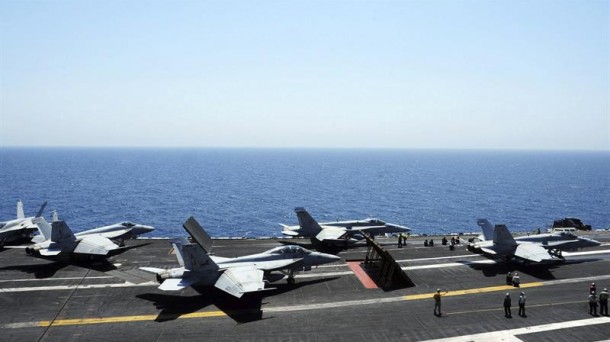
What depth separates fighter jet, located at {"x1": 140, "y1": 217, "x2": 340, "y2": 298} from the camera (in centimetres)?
2833

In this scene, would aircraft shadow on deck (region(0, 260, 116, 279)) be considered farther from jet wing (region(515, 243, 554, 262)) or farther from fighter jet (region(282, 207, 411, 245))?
jet wing (region(515, 243, 554, 262))

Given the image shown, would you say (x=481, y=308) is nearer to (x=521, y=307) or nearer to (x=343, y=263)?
(x=521, y=307)

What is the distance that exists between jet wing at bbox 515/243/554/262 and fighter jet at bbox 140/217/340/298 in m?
18.3

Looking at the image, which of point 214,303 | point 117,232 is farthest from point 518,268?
point 117,232

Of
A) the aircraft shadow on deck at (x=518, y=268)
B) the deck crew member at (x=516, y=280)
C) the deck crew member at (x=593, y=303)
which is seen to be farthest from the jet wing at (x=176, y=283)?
the deck crew member at (x=593, y=303)

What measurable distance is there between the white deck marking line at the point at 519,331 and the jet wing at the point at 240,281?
11902mm

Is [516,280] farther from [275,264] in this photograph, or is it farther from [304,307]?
[275,264]

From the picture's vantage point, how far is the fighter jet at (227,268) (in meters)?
28.3

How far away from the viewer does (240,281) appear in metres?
28.6

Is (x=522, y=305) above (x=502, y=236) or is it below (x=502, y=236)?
below

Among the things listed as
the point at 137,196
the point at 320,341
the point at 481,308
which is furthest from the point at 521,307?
the point at 137,196

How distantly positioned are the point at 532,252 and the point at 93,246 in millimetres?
39571

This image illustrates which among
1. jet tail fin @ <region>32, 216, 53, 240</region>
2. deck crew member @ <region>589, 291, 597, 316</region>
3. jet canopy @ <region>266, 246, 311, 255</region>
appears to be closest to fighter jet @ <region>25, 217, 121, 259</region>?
jet tail fin @ <region>32, 216, 53, 240</region>

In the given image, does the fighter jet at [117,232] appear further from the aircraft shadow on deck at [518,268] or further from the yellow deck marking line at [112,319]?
the aircraft shadow on deck at [518,268]
